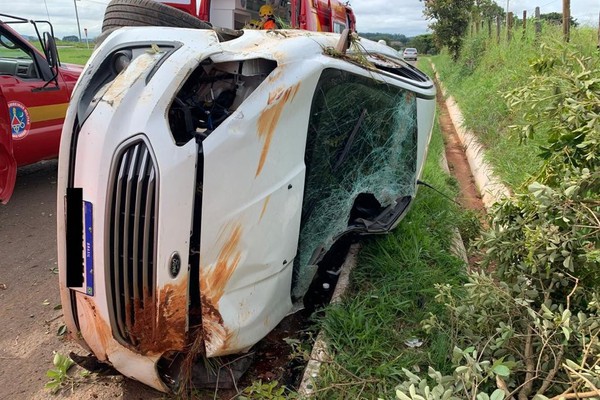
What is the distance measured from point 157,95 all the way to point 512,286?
6.26 ft

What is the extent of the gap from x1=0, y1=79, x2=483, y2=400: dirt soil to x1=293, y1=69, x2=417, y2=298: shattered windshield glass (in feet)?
2.26

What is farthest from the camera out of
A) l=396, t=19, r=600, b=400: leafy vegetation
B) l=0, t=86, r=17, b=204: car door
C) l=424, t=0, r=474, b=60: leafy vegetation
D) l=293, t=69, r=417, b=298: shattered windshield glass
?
l=424, t=0, r=474, b=60: leafy vegetation

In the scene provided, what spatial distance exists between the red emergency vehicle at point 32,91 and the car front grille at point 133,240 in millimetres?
3365

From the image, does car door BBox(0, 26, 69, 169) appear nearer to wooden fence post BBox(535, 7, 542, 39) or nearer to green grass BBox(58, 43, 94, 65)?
green grass BBox(58, 43, 94, 65)

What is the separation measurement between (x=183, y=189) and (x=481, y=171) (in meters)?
5.46

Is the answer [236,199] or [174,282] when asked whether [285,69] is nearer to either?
[236,199]

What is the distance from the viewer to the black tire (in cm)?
331

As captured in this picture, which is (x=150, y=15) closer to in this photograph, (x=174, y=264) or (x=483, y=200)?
(x=174, y=264)

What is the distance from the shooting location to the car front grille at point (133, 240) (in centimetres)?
212

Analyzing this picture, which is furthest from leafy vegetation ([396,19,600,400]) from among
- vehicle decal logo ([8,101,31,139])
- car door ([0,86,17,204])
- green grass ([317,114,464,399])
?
vehicle decal logo ([8,101,31,139])

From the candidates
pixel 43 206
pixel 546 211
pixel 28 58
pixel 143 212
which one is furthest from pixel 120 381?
pixel 28 58

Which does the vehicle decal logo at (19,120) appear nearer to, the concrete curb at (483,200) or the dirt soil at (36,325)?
the dirt soil at (36,325)

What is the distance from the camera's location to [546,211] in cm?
230

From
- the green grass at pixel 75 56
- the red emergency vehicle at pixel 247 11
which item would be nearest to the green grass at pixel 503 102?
the red emergency vehicle at pixel 247 11
